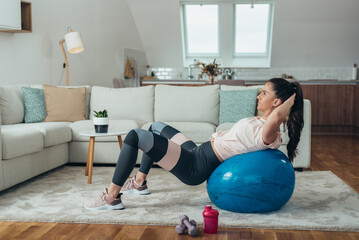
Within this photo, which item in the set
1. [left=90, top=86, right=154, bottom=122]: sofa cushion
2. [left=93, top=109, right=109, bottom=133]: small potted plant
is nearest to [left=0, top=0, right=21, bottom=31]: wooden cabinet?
[left=90, top=86, right=154, bottom=122]: sofa cushion

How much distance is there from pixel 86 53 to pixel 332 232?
5278 millimetres

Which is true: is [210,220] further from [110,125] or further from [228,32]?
[228,32]

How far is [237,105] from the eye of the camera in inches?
183

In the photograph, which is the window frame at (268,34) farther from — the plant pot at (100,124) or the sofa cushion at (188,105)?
the plant pot at (100,124)

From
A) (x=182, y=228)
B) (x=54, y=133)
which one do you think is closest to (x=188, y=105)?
(x=54, y=133)

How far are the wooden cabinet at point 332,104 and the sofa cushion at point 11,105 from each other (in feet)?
16.3

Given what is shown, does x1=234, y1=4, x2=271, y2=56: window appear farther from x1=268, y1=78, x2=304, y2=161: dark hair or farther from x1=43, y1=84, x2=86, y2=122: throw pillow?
x1=268, y1=78, x2=304, y2=161: dark hair

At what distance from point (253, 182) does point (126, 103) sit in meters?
2.70

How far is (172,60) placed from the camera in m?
8.75

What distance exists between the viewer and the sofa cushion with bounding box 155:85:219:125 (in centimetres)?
480

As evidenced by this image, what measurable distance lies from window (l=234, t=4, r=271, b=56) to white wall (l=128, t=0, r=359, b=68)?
30 centimetres

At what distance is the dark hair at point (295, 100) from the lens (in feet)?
8.58

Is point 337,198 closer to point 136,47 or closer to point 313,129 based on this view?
point 313,129

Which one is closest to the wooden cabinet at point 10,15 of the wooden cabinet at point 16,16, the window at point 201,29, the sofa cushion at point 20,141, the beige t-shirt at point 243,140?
the wooden cabinet at point 16,16
